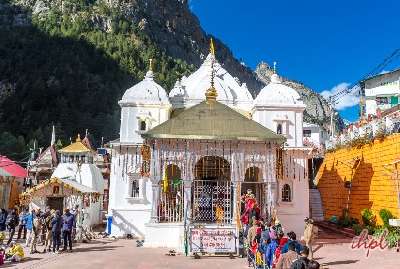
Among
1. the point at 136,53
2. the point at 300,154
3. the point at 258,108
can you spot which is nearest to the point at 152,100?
the point at 258,108

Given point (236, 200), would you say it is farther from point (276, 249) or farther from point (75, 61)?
point (75, 61)

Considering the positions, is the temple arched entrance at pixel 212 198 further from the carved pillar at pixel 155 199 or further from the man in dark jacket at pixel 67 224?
the man in dark jacket at pixel 67 224

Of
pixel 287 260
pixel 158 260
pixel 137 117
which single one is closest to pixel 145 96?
pixel 137 117

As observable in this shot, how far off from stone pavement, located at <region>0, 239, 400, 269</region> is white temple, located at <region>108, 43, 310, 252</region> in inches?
52.5

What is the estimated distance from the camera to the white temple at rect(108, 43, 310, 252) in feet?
59.8

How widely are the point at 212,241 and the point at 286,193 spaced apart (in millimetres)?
8959

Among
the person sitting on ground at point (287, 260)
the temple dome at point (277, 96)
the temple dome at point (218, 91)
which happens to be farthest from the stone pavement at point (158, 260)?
the temple dome at point (218, 91)

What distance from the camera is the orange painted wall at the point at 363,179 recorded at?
797 inches

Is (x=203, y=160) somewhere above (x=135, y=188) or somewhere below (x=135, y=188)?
above

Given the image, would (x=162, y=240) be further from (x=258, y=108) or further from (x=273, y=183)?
(x=258, y=108)

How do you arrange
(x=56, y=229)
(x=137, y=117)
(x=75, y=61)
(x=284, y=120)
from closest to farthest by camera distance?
(x=56, y=229) < (x=284, y=120) < (x=137, y=117) < (x=75, y=61)

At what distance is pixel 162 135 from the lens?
1803 centimetres

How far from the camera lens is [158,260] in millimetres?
14711

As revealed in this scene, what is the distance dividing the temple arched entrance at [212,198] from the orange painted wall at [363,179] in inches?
306
